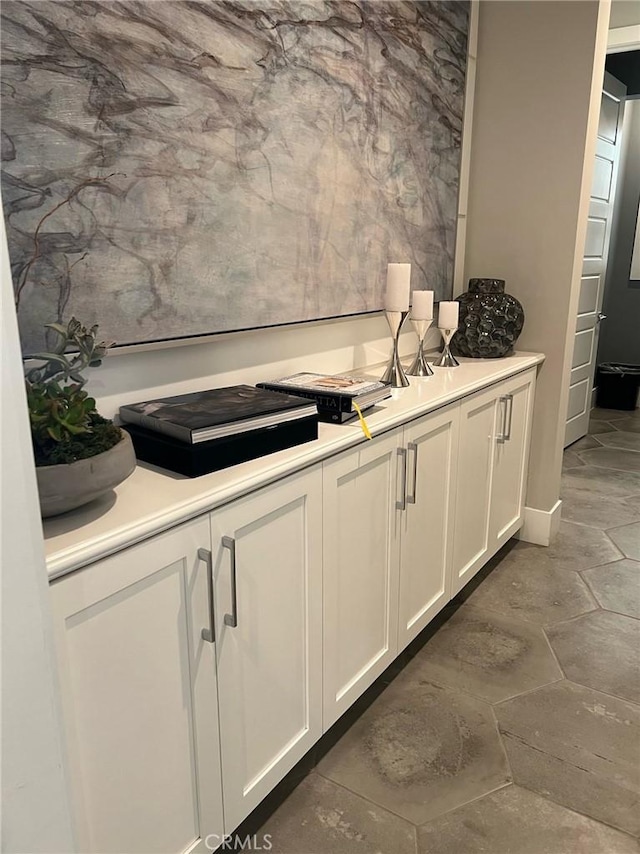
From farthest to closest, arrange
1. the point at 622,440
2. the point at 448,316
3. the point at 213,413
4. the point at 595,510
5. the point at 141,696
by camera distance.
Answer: the point at 622,440 < the point at 595,510 < the point at 448,316 < the point at 213,413 < the point at 141,696

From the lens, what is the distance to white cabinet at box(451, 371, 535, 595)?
2.34 metres

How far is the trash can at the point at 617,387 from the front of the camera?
561 cm

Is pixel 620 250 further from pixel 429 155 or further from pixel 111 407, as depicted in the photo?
pixel 111 407

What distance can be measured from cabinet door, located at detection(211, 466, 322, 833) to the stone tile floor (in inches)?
8.1

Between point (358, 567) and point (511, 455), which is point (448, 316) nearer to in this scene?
point (511, 455)

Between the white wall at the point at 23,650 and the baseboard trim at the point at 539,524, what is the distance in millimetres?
2547

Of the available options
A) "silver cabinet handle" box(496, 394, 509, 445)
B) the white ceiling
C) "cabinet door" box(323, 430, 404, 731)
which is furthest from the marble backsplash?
the white ceiling

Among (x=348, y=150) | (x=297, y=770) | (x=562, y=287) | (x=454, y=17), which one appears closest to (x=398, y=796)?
(x=297, y=770)

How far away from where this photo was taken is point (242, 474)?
1.33 meters

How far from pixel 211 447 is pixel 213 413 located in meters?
0.10

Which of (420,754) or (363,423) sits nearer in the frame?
(363,423)

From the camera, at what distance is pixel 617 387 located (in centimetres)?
568

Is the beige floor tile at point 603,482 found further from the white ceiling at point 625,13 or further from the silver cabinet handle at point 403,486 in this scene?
the white ceiling at point 625,13

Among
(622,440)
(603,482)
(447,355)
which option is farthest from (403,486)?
(622,440)
